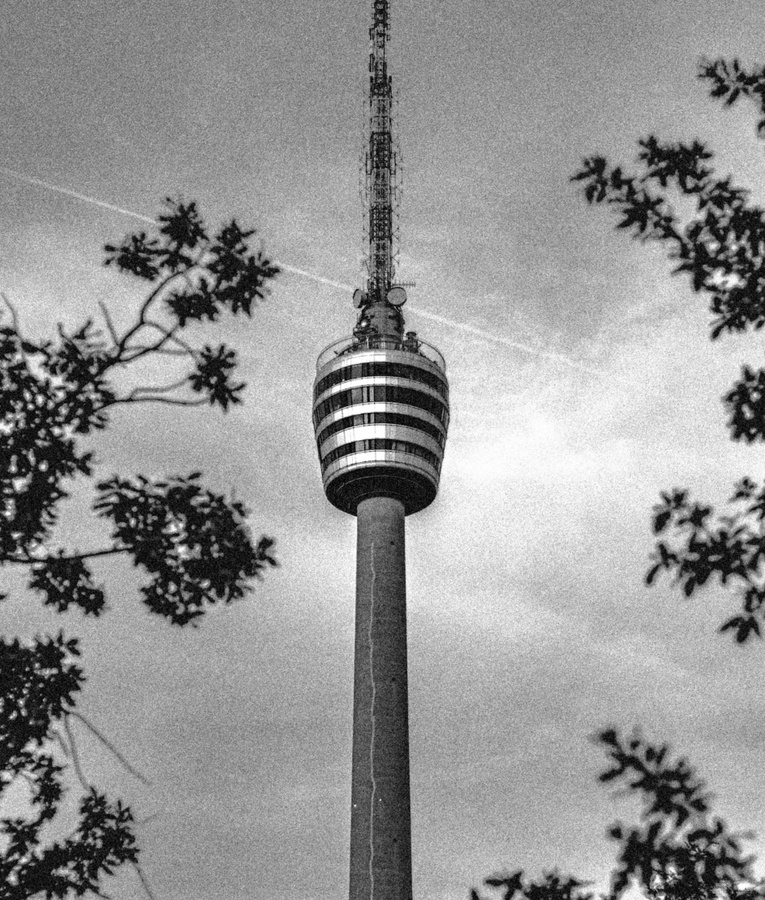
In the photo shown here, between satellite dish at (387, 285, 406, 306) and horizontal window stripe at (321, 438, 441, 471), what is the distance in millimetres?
18819

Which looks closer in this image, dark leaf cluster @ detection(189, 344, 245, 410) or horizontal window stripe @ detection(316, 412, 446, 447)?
dark leaf cluster @ detection(189, 344, 245, 410)

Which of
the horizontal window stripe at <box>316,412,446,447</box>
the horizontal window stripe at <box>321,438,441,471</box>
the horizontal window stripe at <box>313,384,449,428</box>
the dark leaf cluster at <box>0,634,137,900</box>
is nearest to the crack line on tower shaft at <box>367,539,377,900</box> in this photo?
the horizontal window stripe at <box>321,438,441,471</box>

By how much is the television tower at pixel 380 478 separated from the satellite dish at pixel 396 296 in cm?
12

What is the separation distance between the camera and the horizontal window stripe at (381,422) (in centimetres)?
10194

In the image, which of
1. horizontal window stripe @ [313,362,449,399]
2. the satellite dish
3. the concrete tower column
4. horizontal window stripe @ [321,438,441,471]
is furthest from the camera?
the satellite dish

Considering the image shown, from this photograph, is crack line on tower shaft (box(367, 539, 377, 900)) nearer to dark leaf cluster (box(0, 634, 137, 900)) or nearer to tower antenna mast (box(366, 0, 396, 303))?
tower antenna mast (box(366, 0, 396, 303))

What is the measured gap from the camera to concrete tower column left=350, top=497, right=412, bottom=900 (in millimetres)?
86500

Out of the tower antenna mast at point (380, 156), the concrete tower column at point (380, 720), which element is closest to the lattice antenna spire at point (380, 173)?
the tower antenna mast at point (380, 156)

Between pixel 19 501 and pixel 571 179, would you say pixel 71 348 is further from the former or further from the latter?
pixel 571 179

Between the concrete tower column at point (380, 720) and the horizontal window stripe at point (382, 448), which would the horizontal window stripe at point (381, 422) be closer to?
the horizontal window stripe at point (382, 448)

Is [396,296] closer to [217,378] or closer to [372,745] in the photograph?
[372,745]

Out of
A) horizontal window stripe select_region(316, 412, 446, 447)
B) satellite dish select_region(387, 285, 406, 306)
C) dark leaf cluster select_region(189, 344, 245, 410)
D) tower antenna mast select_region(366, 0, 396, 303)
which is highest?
tower antenna mast select_region(366, 0, 396, 303)

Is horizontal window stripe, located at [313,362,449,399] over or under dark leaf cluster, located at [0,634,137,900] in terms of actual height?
over

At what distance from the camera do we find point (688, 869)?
10398 mm
